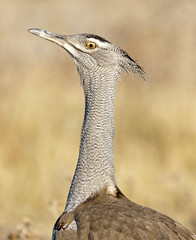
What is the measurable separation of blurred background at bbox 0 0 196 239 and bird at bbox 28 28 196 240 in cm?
246

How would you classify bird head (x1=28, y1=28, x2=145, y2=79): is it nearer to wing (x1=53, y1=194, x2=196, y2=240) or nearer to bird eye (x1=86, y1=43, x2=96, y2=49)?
bird eye (x1=86, y1=43, x2=96, y2=49)

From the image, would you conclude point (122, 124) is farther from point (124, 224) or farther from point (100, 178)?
point (124, 224)

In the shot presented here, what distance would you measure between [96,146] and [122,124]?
493 cm

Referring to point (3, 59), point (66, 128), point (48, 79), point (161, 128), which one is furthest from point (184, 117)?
point (3, 59)

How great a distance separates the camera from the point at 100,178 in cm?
383

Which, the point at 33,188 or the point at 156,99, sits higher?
the point at 156,99

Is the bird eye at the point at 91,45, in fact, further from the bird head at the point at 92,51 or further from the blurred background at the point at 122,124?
the blurred background at the point at 122,124

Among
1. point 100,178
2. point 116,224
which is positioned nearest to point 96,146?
point 100,178

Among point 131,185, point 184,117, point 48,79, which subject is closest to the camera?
point 131,185

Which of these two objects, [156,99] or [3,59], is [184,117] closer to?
[156,99]

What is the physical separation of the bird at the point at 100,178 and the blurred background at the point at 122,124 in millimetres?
2465

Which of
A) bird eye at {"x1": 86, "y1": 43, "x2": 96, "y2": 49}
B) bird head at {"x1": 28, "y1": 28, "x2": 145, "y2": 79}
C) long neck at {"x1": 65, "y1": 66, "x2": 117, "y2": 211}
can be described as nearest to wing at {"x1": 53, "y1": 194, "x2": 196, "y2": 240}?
long neck at {"x1": 65, "y1": 66, "x2": 117, "y2": 211}

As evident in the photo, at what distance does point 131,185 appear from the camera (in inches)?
291

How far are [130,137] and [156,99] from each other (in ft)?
3.00
